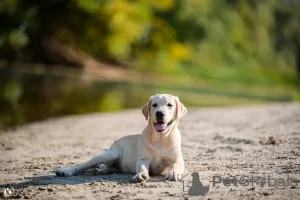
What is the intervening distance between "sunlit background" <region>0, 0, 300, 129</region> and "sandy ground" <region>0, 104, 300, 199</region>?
4.62 m

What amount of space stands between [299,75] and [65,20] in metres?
29.6

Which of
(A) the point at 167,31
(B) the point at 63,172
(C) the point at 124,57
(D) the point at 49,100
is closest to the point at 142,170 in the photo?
(B) the point at 63,172

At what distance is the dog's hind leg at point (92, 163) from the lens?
6504 millimetres

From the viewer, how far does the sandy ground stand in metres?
5.59

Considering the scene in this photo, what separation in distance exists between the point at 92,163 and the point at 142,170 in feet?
2.66

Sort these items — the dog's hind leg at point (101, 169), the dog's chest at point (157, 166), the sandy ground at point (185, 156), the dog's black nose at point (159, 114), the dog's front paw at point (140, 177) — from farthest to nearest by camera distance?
the dog's hind leg at point (101, 169), the dog's chest at point (157, 166), the dog's black nose at point (159, 114), the dog's front paw at point (140, 177), the sandy ground at point (185, 156)

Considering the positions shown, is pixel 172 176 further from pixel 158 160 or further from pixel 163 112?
pixel 163 112

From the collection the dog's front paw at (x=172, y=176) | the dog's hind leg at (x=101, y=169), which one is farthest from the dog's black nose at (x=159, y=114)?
the dog's hind leg at (x=101, y=169)

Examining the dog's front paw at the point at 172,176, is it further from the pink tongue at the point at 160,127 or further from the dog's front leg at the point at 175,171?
the pink tongue at the point at 160,127

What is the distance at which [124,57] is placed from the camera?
37.7m

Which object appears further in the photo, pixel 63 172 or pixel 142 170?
pixel 63 172

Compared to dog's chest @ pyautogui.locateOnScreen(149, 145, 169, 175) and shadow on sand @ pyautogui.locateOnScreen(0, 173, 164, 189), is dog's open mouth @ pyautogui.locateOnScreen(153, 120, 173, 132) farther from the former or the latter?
shadow on sand @ pyautogui.locateOnScreen(0, 173, 164, 189)

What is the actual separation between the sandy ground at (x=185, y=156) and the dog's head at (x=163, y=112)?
603 mm

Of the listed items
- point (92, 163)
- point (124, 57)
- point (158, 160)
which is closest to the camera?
point (158, 160)
